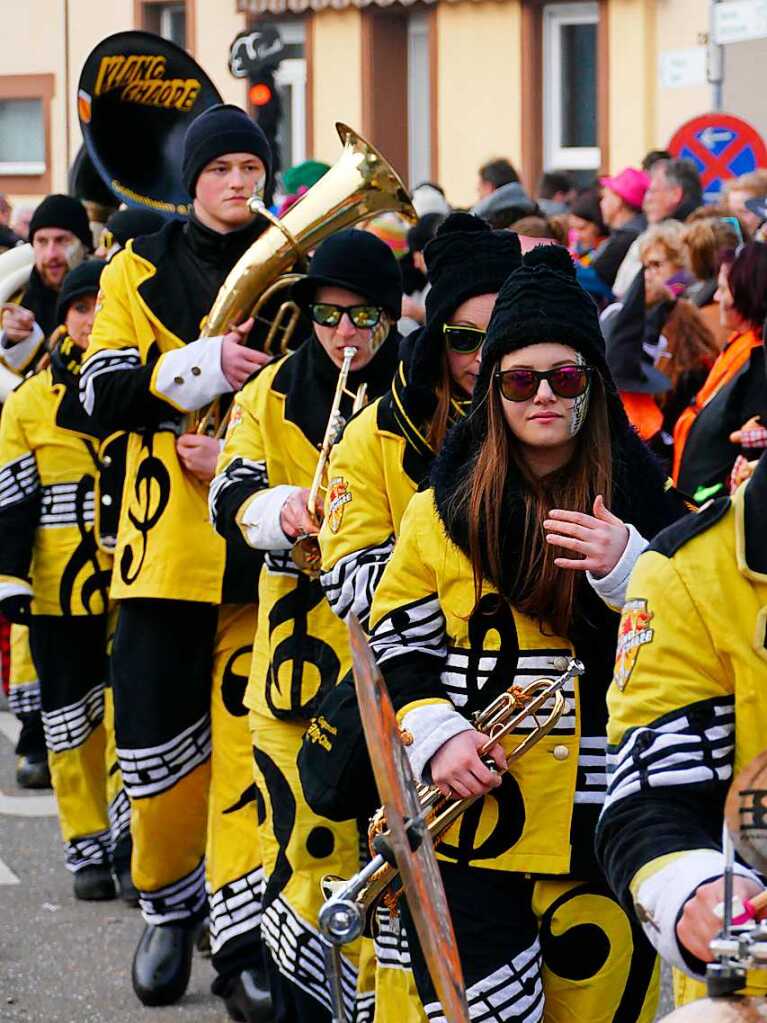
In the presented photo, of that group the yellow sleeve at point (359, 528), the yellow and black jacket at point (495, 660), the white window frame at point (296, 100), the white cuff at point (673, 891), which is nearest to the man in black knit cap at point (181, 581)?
the yellow sleeve at point (359, 528)

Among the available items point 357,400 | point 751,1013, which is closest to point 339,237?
point 357,400

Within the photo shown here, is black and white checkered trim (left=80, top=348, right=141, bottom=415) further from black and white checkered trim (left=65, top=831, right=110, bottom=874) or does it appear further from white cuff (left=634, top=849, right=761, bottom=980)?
white cuff (left=634, top=849, right=761, bottom=980)

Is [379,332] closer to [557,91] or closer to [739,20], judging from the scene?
[739,20]

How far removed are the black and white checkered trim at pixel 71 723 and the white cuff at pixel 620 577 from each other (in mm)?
4037

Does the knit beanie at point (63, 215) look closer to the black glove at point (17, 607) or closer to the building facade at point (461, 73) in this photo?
the black glove at point (17, 607)

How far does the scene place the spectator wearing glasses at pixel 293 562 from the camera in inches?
208

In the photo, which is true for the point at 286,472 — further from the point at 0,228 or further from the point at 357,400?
the point at 0,228

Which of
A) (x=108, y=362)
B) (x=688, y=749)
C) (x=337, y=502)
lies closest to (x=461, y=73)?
(x=108, y=362)

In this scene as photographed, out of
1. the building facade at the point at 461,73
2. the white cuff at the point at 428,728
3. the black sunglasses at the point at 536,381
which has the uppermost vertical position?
the building facade at the point at 461,73

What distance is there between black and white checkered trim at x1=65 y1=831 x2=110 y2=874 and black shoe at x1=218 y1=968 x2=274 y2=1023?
1.58 metres

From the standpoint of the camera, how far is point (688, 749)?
301 centimetres

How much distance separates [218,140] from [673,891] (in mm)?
3718

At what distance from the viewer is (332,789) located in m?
4.38

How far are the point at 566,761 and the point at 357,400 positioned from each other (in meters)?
1.48
